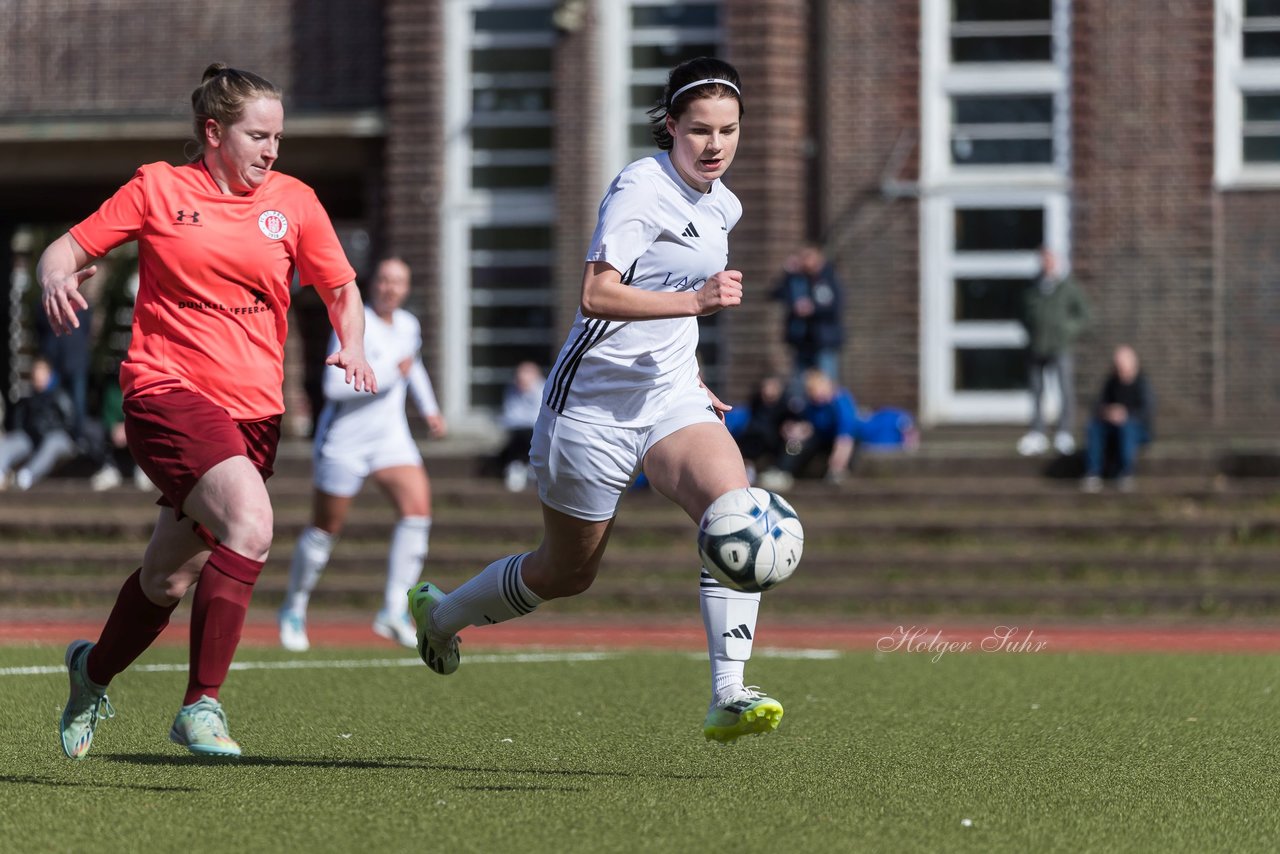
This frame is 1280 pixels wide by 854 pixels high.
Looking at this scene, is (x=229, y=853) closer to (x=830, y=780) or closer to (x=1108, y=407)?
(x=830, y=780)

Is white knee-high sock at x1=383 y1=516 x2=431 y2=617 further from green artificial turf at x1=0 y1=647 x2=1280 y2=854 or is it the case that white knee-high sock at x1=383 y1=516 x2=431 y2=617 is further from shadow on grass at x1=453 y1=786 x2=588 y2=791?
shadow on grass at x1=453 y1=786 x2=588 y2=791

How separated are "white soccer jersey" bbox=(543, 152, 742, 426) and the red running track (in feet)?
21.2

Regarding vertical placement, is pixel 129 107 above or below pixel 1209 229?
above

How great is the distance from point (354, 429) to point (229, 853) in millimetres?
6645

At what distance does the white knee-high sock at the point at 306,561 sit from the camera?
11727mm

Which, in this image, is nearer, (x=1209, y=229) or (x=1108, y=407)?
(x=1108, y=407)

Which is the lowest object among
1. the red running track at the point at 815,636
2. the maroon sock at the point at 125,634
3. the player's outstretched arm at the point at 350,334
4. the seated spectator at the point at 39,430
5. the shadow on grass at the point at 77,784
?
the red running track at the point at 815,636

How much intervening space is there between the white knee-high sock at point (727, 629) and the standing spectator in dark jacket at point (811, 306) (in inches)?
507

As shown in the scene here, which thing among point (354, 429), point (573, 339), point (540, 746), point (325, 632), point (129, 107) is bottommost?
point (325, 632)

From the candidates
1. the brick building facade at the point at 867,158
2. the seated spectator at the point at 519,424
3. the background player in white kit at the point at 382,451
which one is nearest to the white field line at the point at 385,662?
the background player in white kit at the point at 382,451

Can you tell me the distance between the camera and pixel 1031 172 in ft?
72.0

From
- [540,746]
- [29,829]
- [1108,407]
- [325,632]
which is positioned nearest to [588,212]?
[1108,407]

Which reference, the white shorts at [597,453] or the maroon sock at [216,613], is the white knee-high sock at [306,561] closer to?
the maroon sock at [216,613]

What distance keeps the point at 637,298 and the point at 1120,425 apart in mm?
13145
